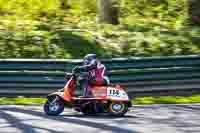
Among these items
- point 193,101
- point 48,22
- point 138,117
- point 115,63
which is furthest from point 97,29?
point 138,117

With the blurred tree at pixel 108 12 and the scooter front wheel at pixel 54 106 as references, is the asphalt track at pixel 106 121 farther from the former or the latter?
the blurred tree at pixel 108 12

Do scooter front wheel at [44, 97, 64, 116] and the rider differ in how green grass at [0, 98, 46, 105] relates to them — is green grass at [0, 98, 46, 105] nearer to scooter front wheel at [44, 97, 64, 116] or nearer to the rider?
scooter front wheel at [44, 97, 64, 116]

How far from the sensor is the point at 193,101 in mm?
12391

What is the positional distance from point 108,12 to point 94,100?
21.6 feet

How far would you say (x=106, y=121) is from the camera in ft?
32.9

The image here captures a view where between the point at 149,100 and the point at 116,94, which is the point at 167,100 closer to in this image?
the point at 149,100

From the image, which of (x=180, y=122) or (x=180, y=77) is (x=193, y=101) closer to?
(x=180, y=77)

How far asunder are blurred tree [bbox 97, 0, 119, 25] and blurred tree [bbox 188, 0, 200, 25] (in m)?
2.24

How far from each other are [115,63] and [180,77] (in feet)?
4.79

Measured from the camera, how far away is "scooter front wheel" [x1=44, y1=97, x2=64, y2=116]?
35.4 ft

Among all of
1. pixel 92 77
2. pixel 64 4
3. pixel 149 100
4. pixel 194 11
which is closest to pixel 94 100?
pixel 92 77

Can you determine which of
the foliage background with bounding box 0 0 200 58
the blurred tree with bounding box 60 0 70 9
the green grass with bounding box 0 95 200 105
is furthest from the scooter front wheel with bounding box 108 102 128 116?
the blurred tree with bounding box 60 0 70 9

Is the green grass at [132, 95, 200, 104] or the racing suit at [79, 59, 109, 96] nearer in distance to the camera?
the racing suit at [79, 59, 109, 96]

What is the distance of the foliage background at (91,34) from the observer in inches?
576
